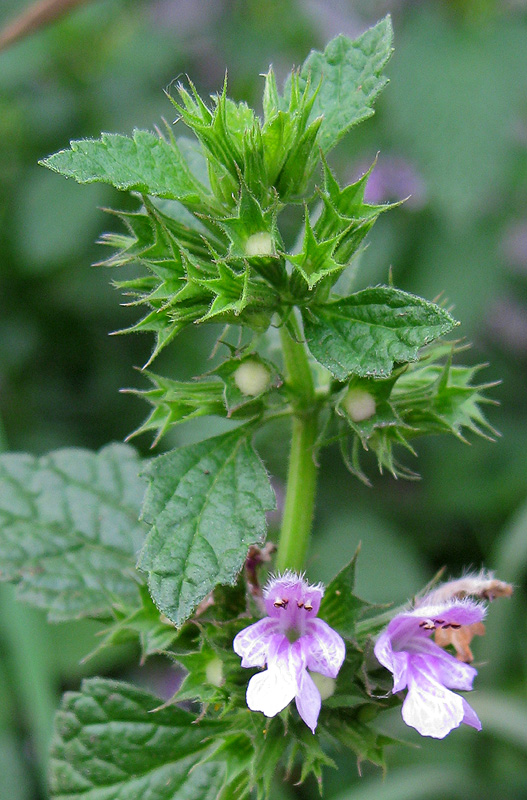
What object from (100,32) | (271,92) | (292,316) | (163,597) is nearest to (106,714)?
(163,597)

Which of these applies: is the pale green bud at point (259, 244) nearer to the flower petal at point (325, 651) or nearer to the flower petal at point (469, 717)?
the flower petal at point (325, 651)

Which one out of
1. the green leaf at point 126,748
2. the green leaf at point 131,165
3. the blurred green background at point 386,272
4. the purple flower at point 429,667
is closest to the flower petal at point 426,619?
the purple flower at point 429,667

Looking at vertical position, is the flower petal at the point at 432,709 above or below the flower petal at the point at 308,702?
below

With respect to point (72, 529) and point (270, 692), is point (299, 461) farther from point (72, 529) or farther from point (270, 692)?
point (72, 529)

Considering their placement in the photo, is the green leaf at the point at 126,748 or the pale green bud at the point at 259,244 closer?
the pale green bud at the point at 259,244

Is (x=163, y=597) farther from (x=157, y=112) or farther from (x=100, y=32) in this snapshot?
(x=100, y=32)

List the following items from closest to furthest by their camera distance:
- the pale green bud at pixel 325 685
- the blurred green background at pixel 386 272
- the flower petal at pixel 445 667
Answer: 1. the flower petal at pixel 445 667
2. the pale green bud at pixel 325 685
3. the blurred green background at pixel 386 272

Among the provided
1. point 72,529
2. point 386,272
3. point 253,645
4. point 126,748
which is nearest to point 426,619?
point 253,645

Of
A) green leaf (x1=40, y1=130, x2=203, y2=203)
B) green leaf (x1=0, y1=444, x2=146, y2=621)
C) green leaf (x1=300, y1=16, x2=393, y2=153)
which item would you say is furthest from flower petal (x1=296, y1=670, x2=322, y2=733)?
green leaf (x1=300, y1=16, x2=393, y2=153)
